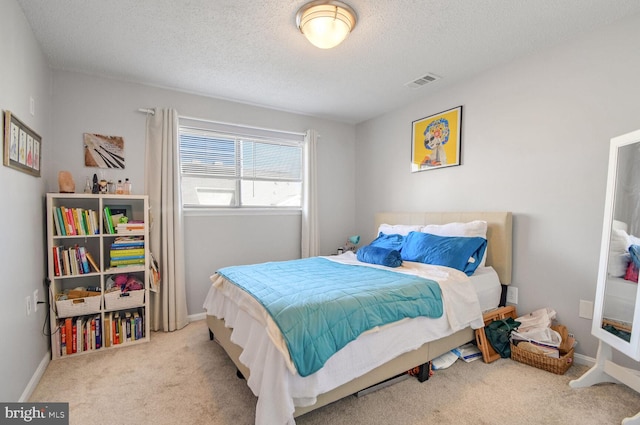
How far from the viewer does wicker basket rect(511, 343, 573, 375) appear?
6.62 feet

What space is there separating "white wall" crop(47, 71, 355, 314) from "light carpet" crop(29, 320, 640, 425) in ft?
3.80

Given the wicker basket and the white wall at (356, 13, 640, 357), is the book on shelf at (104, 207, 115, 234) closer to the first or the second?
the white wall at (356, 13, 640, 357)

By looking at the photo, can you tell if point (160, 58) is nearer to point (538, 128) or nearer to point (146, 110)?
point (146, 110)

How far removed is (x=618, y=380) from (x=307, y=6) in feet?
10.1

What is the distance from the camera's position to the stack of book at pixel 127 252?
2613 mm

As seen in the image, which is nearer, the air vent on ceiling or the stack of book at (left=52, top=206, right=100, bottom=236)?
the stack of book at (left=52, top=206, right=100, bottom=236)

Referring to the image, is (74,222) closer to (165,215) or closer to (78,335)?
(165,215)

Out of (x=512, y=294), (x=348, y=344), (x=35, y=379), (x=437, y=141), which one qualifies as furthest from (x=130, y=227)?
(x=512, y=294)

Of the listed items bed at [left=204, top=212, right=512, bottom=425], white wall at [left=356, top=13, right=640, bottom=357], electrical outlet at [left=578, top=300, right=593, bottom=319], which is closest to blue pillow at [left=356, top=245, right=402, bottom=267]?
bed at [left=204, top=212, right=512, bottom=425]

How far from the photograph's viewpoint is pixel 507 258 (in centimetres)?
254

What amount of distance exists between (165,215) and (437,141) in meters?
3.06

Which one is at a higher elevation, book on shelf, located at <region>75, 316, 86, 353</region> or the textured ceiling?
the textured ceiling

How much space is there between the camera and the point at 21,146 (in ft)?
6.04

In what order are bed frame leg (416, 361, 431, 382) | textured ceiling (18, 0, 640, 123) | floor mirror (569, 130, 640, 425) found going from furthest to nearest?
1. bed frame leg (416, 361, 431, 382)
2. textured ceiling (18, 0, 640, 123)
3. floor mirror (569, 130, 640, 425)
